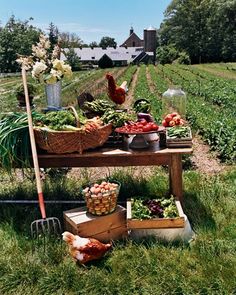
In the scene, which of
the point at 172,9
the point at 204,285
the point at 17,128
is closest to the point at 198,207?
the point at 204,285

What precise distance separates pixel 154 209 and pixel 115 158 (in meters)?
0.64

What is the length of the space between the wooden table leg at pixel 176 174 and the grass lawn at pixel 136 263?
28 cm

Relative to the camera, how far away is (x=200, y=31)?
60.1 metres

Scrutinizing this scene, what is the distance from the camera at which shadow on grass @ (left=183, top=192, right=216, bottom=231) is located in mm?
3680

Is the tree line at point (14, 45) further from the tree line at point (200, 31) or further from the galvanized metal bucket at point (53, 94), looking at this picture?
the galvanized metal bucket at point (53, 94)

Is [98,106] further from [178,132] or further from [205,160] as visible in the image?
[205,160]

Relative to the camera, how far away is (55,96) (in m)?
4.33

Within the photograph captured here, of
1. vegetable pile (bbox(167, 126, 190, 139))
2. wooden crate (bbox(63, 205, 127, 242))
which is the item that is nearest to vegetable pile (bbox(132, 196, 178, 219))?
wooden crate (bbox(63, 205, 127, 242))

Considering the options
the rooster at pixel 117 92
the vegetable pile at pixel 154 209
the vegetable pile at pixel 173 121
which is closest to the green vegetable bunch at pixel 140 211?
the vegetable pile at pixel 154 209

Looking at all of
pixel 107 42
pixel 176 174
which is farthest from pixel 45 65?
pixel 107 42

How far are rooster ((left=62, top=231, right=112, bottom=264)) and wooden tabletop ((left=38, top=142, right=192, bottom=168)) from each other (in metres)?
0.88

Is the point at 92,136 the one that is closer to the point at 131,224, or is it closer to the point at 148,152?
the point at 148,152

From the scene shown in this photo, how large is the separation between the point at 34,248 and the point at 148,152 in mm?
1395

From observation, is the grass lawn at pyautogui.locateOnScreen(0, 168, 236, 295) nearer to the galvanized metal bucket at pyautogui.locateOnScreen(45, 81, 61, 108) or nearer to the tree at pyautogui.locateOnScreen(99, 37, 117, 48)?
the galvanized metal bucket at pyautogui.locateOnScreen(45, 81, 61, 108)
